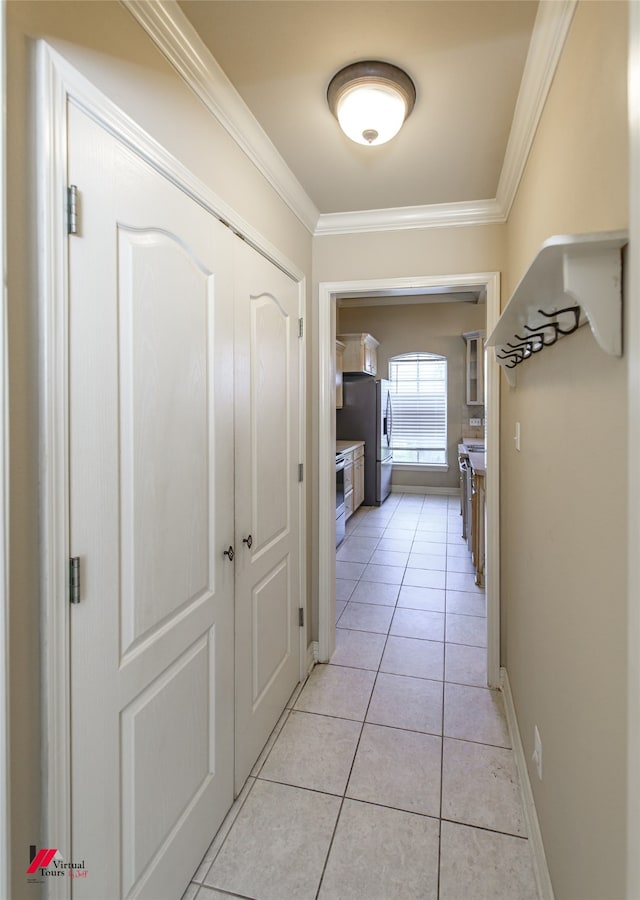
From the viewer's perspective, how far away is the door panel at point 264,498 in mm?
1786

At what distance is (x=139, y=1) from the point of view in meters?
1.15

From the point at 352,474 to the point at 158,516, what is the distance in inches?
184

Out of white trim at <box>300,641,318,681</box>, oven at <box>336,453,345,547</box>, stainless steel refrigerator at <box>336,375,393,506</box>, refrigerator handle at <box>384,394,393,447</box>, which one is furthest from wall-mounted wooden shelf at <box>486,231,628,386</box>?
refrigerator handle at <box>384,394,393,447</box>

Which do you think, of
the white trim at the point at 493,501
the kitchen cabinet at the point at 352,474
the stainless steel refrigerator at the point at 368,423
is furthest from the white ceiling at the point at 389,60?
the stainless steel refrigerator at the point at 368,423

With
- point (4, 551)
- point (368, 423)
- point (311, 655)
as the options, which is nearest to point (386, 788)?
point (311, 655)

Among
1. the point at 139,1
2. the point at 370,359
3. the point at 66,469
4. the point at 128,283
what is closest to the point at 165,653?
the point at 66,469

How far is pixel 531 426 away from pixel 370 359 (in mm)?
5115

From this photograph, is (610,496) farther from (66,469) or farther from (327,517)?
(327,517)

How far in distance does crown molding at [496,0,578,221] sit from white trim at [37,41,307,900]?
1144mm

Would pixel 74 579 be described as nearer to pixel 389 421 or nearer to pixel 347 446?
pixel 347 446

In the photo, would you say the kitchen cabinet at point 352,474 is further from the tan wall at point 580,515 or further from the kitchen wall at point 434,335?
the tan wall at point 580,515

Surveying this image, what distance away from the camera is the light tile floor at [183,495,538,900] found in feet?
4.82

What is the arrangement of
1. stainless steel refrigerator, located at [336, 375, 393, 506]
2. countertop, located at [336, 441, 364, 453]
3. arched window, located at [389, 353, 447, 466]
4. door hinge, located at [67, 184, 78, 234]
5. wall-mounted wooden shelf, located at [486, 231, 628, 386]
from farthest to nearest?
arched window, located at [389, 353, 447, 466] → stainless steel refrigerator, located at [336, 375, 393, 506] → countertop, located at [336, 441, 364, 453] → door hinge, located at [67, 184, 78, 234] → wall-mounted wooden shelf, located at [486, 231, 628, 386]

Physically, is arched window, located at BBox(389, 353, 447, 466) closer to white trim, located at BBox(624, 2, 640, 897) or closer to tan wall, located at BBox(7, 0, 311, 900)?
tan wall, located at BBox(7, 0, 311, 900)
